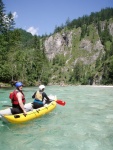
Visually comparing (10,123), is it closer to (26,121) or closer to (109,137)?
(26,121)

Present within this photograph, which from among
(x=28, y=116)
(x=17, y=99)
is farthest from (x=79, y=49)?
(x=17, y=99)

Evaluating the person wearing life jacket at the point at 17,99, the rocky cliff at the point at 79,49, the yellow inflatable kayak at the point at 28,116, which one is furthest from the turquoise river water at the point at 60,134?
the rocky cliff at the point at 79,49

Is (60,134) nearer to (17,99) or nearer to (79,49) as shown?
(17,99)

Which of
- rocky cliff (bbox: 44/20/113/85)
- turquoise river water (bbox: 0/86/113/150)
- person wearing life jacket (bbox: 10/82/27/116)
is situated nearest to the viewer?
turquoise river water (bbox: 0/86/113/150)

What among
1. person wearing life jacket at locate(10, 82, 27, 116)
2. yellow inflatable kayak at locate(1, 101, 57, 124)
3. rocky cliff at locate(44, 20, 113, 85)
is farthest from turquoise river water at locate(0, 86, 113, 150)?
rocky cliff at locate(44, 20, 113, 85)

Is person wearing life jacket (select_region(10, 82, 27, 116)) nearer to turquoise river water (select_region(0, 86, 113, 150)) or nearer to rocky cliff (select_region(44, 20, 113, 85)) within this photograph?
turquoise river water (select_region(0, 86, 113, 150))

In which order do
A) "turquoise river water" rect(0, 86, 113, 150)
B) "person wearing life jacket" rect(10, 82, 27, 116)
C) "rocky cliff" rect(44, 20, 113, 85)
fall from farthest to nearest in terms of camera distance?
1. "rocky cliff" rect(44, 20, 113, 85)
2. "person wearing life jacket" rect(10, 82, 27, 116)
3. "turquoise river water" rect(0, 86, 113, 150)

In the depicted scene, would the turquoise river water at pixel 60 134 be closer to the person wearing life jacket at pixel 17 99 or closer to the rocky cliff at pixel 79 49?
the person wearing life jacket at pixel 17 99

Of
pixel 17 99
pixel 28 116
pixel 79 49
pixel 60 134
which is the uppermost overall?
pixel 79 49

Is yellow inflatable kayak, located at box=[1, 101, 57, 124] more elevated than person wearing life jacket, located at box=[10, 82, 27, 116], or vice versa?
person wearing life jacket, located at box=[10, 82, 27, 116]

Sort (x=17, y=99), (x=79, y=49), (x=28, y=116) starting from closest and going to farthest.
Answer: (x=17, y=99)
(x=28, y=116)
(x=79, y=49)

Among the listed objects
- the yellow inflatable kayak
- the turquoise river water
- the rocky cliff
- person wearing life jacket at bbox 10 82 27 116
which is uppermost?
the rocky cliff

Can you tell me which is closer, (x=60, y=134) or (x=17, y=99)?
(x=60, y=134)

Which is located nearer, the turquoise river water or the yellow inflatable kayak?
the turquoise river water
